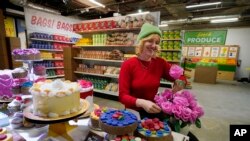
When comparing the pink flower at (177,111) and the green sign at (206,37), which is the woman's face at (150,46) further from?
the green sign at (206,37)

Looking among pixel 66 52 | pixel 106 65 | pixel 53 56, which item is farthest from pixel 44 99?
pixel 53 56

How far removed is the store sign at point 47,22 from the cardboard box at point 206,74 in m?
7.19

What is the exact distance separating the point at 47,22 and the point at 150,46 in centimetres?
732

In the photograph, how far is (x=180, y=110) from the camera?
0.95m

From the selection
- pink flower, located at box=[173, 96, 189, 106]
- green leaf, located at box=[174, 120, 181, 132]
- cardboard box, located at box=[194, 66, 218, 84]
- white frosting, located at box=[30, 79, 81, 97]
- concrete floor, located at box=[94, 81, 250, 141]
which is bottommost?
concrete floor, located at box=[94, 81, 250, 141]

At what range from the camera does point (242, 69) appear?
31.0ft

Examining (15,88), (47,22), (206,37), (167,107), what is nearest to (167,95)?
(167,107)

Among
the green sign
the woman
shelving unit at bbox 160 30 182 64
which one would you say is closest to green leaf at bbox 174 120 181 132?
the woman

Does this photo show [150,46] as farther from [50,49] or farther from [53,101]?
[50,49]

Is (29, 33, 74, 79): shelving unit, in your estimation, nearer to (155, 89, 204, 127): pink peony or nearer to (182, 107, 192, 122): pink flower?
(155, 89, 204, 127): pink peony

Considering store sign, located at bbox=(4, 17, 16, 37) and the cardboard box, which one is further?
the cardboard box

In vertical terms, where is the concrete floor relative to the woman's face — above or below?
below

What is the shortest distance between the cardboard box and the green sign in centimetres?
282

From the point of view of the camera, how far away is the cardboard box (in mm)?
7909
